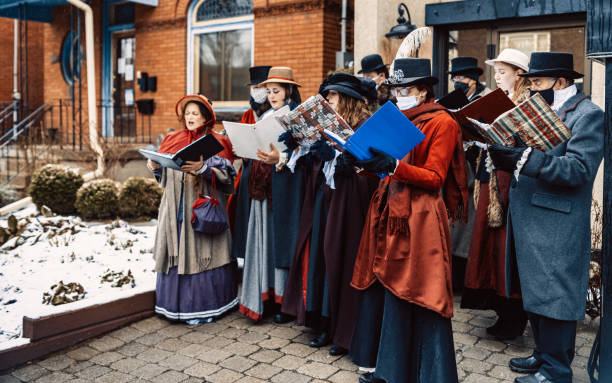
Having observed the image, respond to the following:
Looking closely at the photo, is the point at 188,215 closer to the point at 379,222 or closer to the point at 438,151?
the point at 379,222

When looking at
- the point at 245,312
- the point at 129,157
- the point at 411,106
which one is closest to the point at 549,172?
the point at 411,106

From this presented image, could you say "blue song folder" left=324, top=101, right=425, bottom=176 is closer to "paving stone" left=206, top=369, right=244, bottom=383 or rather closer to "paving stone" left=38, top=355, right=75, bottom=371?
"paving stone" left=206, top=369, right=244, bottom=383

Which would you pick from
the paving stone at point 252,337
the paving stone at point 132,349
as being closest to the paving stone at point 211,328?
the paving stone at point 252,337

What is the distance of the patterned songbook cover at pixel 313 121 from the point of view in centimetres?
356

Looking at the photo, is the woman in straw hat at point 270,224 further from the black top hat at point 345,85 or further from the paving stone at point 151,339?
the black top hat at point 345,85

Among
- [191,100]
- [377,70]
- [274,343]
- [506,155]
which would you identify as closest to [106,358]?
[274,343]

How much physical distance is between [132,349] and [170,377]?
26.9 inches

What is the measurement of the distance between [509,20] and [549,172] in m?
4.44

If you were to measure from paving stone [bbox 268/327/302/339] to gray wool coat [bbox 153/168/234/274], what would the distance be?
781 millimetres

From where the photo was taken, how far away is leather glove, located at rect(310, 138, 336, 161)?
4.03 meters

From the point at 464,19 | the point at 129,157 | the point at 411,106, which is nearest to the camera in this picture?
the point at 411,106

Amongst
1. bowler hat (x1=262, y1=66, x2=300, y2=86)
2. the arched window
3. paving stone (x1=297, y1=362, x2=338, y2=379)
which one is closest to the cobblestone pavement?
paving stone (x1=297, y1=362, x2=338, y2=379)

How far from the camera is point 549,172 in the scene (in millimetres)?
3293

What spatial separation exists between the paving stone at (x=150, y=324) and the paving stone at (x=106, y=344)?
0.27 metres
